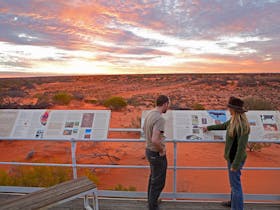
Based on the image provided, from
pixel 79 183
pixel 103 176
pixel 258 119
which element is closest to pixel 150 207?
pixel 79 183

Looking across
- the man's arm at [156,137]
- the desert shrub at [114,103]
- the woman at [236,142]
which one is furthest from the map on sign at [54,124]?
the desert shrub at [114,103]

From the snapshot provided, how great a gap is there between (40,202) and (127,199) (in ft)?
4.80

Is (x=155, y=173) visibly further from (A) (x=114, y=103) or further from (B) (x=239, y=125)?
(A) (x=114, y=103)

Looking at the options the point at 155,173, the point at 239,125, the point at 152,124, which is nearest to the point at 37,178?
the point at 155,173

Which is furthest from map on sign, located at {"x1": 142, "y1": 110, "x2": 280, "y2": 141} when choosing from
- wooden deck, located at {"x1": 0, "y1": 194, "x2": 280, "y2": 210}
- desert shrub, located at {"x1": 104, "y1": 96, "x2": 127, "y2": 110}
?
desert shrub, located at {"x1": 104, "y1": 96, "x2": 127, "y2": 110}

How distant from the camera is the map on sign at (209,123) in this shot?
4.34 meters

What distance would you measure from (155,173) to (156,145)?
478 millimetres

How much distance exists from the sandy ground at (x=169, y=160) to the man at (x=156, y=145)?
9.38 ft

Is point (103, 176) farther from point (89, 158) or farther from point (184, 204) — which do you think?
point (184, 204)

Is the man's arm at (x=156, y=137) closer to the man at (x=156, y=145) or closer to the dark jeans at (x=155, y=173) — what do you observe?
the man at (x=156, y=145)

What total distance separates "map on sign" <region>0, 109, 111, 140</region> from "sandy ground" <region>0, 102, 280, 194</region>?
212 centimetres

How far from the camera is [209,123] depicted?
4559mm

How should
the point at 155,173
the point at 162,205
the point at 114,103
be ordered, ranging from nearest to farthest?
the point at 155,173 < the point at 162,205 < the point at 114,103

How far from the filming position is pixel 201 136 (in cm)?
432
